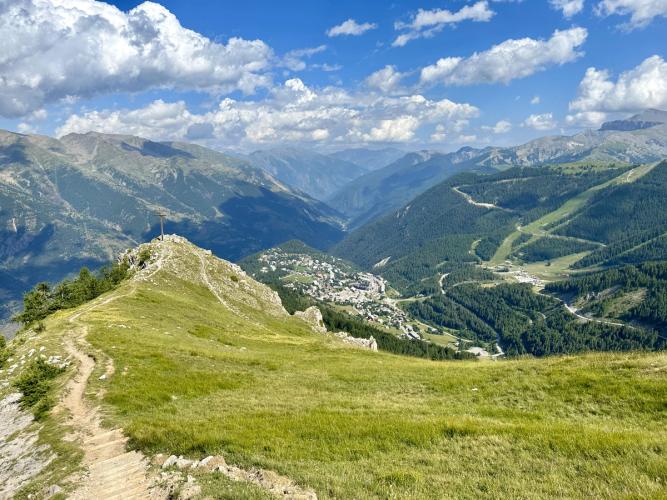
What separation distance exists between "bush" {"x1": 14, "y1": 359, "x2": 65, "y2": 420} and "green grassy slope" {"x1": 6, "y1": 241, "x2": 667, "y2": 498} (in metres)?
3.29

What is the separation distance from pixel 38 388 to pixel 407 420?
29247 mm

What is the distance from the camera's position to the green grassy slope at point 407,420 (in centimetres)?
1533

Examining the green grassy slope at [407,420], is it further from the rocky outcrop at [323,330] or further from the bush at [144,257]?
the rocky outcrop at [323,330]

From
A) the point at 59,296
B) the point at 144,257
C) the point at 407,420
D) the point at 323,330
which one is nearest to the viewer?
the point at 407,420

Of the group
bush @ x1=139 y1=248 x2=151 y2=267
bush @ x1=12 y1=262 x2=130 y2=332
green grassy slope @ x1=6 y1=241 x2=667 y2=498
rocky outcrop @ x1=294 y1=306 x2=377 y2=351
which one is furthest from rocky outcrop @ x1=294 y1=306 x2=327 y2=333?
green grassy slope @ x1=6 y1=241 x2=667 y2=498

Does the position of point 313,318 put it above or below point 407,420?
below

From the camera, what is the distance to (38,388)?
33719mm

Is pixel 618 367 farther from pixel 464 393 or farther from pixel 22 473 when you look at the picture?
pixel 22 473

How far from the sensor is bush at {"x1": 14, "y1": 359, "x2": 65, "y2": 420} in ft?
101

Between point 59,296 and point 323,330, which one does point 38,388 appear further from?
point 323,330

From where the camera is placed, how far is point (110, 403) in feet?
99.9

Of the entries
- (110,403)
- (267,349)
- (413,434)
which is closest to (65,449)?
(110,403)

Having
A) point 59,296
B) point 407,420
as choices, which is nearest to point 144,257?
point 59,296

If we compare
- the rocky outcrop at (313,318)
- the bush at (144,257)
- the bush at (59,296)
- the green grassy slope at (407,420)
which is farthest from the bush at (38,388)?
the rocky outcrop at (313,318)
